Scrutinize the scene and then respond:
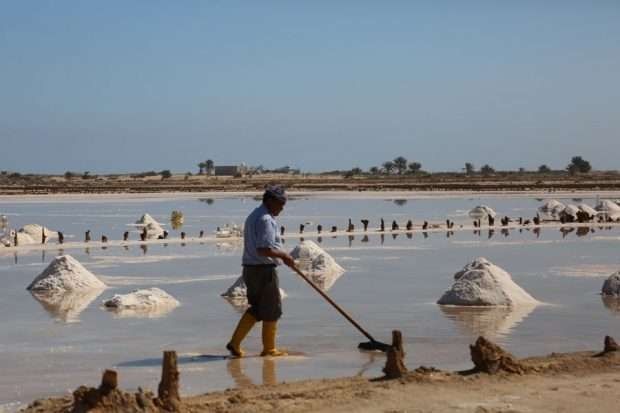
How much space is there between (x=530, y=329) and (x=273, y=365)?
3.27 meters

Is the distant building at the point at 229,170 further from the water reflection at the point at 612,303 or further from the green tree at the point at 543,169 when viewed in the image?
the water reflection at the point at 612,303

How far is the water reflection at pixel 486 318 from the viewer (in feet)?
33.5

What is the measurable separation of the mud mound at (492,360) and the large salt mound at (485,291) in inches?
183

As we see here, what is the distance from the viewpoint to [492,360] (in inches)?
287

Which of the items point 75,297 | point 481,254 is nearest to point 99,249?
point 481,254

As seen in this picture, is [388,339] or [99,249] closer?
[388,339]

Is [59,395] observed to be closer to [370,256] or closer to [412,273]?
[412,273]

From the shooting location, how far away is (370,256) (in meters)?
20.6

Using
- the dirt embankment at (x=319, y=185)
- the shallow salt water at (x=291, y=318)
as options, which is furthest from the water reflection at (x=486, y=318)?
the dirt embankment at (x=319, y=185)

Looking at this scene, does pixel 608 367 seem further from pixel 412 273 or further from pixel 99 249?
pixel 99 249

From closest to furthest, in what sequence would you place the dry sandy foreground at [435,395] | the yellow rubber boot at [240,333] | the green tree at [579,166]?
the dry sandy foreground at [435,395]
the yellow rubber boot at [240,333]
the green tree at [579,166]

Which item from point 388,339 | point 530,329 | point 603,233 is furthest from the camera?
point 603,233

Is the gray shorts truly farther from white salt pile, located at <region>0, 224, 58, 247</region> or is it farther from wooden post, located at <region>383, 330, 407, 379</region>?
white salt pile, located at <region>0, 224, 58, 247</region>

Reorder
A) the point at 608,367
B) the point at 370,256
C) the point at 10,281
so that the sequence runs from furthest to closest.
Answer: the point at 370,256, the point at 10,281, the point at 608,367
